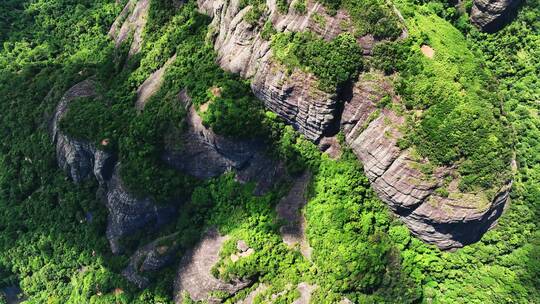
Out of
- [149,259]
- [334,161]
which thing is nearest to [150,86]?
[149,259]

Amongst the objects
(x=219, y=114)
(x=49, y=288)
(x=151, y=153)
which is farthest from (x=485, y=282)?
(x=49, y=288)

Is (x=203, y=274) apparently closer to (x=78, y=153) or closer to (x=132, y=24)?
(x=78, y=153)

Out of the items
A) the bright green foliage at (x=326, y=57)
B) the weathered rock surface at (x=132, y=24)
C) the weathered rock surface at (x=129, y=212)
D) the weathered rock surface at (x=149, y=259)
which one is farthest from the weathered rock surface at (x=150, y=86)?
the bright green foliage at (x=326, y=57)

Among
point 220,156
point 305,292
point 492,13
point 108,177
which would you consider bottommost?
point 108,177

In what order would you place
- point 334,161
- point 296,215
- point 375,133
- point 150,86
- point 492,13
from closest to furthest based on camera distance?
point 375,133
point 334,161
point 492,13
point 296,215
point 150,86

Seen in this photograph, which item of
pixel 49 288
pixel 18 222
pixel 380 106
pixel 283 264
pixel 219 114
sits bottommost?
pixel 49 288

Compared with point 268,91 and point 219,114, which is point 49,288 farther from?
point 268,91

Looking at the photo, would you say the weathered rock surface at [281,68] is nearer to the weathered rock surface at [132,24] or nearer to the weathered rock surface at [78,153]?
the weathered rock surface at [132,24]

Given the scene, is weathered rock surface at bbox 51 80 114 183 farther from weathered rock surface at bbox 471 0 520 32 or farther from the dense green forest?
weathered rock surface at bbox 471 0 520 32
